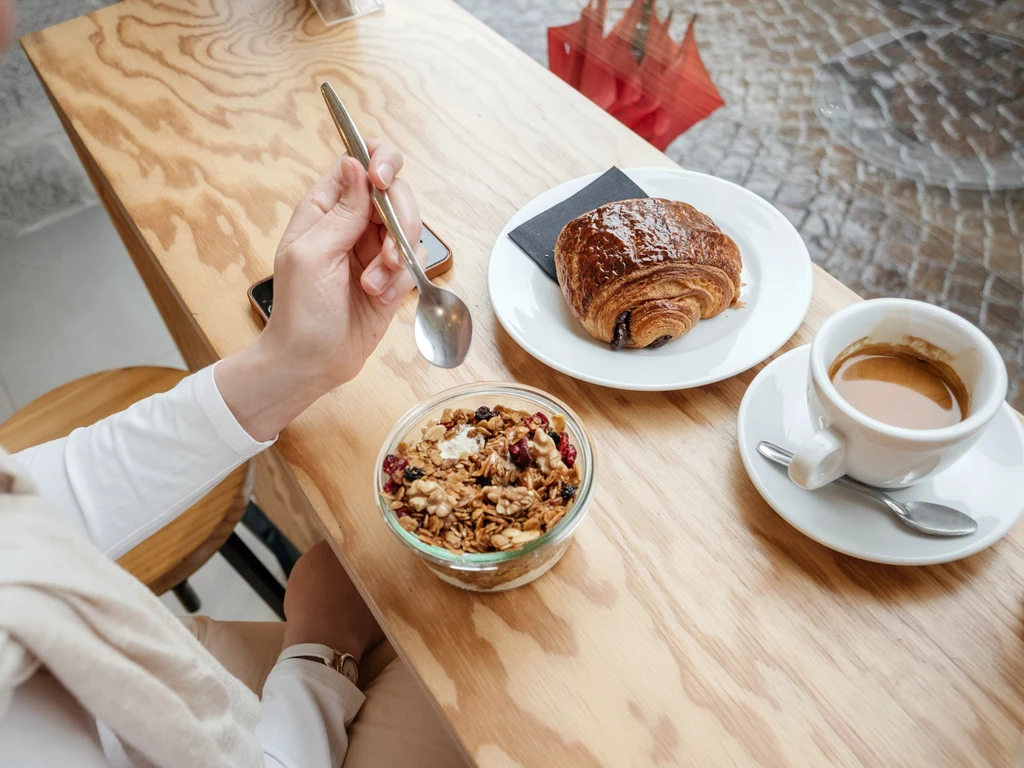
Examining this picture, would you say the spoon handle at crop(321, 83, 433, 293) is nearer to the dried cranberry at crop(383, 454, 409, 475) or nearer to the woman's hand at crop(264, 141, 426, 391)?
the woman's hand at crop(264, 141, 426, 391)

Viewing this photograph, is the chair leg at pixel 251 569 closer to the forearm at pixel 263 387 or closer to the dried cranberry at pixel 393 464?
the forearm at pixel 263 387

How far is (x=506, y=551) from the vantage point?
61 cm

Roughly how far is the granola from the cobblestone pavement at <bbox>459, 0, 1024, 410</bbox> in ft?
1.52

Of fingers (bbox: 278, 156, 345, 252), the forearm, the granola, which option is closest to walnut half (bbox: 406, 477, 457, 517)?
the granola

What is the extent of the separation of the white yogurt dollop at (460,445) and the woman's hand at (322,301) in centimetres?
18

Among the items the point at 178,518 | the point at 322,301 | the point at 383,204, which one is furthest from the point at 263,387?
the point at 178,518

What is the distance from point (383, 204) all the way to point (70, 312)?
1.86m

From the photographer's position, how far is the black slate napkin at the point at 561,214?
92cm

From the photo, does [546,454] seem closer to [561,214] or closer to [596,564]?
[596,564]

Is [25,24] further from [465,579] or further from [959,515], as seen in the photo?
[959,515]

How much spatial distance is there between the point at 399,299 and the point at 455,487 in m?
0.26

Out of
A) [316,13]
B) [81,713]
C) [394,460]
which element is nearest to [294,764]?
[81,713]

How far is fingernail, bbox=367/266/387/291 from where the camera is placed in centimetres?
80

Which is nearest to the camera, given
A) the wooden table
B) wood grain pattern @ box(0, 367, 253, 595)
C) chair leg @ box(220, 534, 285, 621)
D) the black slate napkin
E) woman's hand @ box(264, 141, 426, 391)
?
the wooden table
